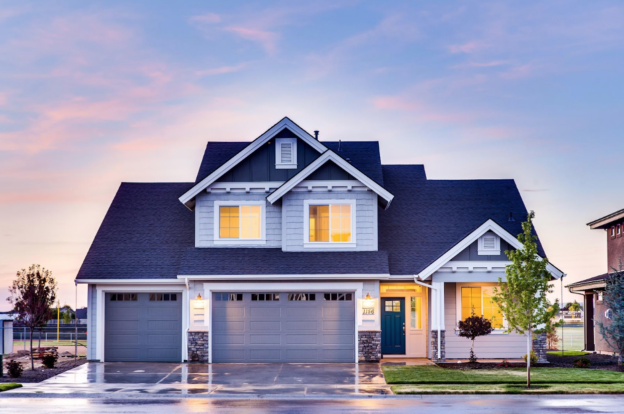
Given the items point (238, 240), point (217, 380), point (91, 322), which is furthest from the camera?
point (238, 240)

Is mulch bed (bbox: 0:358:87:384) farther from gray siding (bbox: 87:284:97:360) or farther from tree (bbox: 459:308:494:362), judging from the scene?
tree (bbox: 459:308:494:362)

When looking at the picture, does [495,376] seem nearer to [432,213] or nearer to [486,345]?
[486,345]

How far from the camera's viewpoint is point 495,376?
894 inches

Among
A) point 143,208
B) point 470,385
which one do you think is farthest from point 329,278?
point 143,208

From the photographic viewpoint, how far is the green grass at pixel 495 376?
2148cm

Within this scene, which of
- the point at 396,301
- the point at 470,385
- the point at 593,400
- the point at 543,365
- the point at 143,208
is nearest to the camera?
the point at 593,400

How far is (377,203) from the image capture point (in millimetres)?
28828

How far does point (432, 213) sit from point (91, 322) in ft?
47.8

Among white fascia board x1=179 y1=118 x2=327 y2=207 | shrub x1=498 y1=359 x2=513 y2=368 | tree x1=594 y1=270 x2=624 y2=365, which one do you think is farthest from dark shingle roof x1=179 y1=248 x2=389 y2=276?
tree x1=594 y1=270 x2=624 y2=365

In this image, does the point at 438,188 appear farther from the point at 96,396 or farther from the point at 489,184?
the point at 96,396

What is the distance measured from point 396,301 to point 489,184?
7889 mm

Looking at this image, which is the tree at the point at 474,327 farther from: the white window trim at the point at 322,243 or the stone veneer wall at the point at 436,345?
the white window trim at the point at 322,243

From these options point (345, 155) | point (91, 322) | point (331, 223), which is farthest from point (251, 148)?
point (91, 322)

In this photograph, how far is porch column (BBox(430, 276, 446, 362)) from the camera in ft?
86.9
